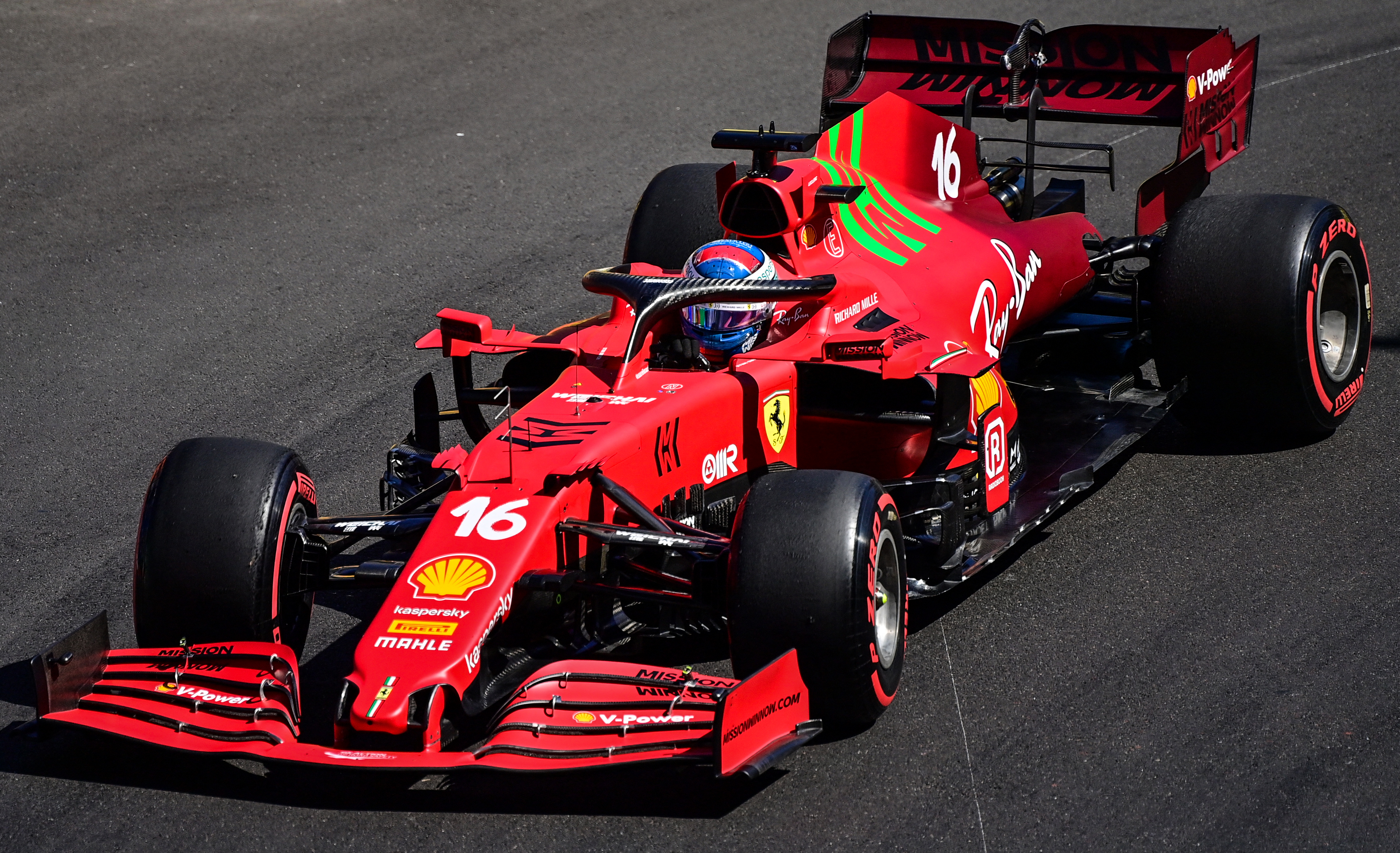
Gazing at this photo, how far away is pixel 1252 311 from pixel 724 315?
8.26 feet

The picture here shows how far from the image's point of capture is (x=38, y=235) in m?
10.7

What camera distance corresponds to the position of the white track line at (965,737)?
4.70 metres

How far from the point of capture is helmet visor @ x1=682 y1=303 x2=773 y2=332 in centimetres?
604

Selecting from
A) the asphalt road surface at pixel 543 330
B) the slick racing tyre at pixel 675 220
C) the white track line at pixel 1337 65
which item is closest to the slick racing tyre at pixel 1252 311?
the asphalt road surface at pixel 543 330

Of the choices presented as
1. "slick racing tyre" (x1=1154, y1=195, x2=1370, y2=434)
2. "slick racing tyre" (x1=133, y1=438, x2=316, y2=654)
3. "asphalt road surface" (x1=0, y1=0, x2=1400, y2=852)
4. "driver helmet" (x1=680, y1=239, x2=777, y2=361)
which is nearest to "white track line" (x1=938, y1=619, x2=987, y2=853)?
"asphalt road surface" (x1=0, y1=0, x2=1400, y2=852)

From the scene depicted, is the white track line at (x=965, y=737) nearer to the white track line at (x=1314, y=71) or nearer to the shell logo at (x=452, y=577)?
the shell logo at (x=452, y=577)

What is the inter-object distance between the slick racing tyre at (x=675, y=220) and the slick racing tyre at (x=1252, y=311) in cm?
223

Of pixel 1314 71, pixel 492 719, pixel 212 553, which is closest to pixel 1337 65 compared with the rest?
pixel 1314 71

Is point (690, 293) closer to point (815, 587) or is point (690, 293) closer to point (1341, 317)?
point (815, 587)

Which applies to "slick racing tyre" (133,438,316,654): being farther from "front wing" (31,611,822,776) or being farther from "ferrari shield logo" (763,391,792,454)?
"ferrari shield logo" (763,391,792,454)

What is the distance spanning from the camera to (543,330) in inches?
368

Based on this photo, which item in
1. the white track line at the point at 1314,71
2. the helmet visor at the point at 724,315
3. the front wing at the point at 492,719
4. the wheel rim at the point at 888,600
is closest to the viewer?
the front wing at the point at 492,719

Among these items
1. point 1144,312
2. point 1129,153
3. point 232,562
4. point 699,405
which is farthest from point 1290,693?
point 1129,153

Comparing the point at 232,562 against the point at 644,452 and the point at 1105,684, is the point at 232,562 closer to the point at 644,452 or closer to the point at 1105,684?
the point at 644,452
